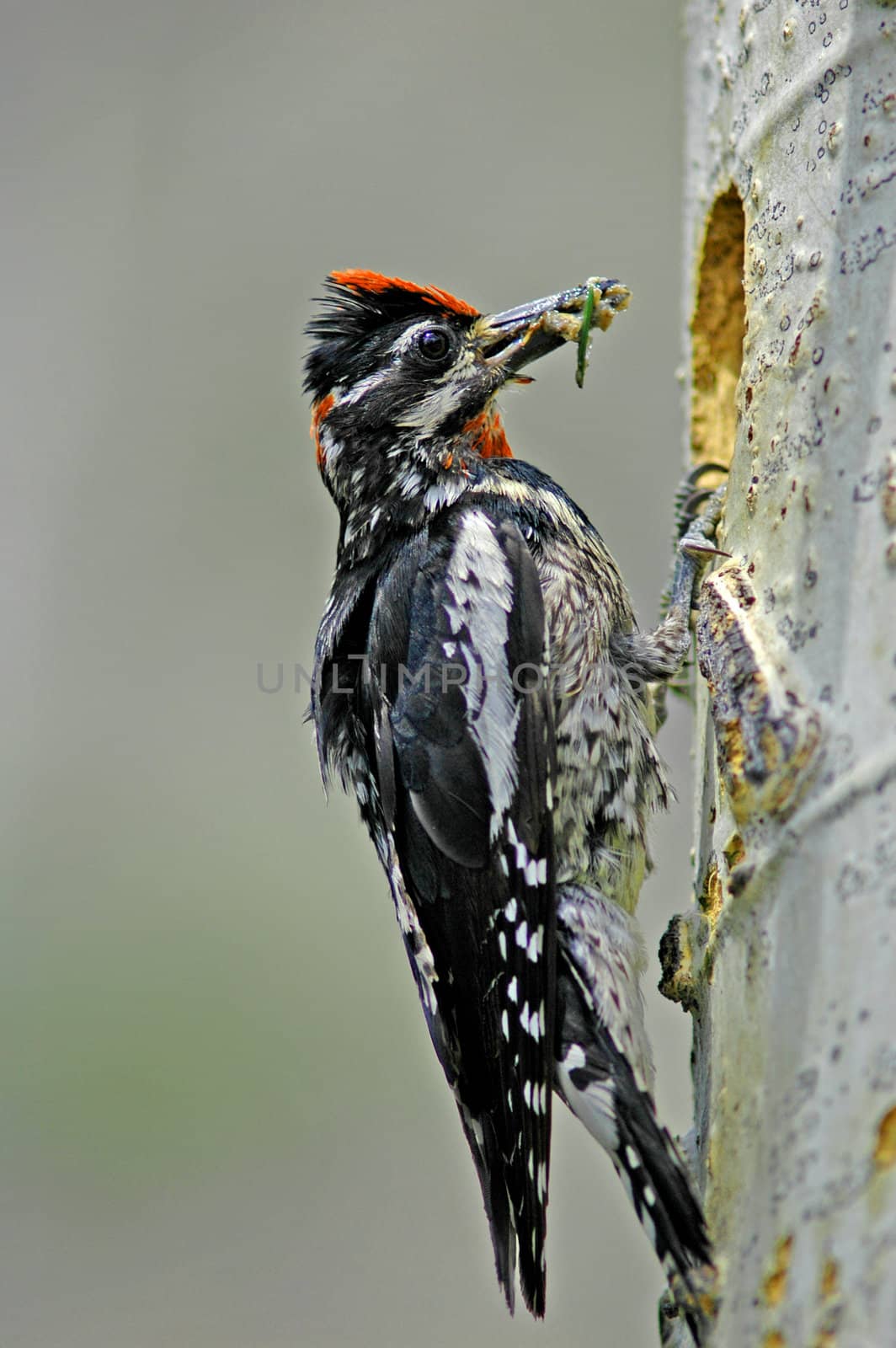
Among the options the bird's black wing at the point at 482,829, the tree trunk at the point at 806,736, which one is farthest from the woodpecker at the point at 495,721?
the tree trunk at the point at 806,736

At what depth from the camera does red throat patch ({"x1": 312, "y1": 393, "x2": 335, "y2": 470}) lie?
2578 millimetres

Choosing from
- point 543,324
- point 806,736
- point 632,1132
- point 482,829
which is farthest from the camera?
point 543,324

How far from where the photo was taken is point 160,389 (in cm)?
485

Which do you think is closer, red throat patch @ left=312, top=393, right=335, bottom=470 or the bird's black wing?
the bird's black wing

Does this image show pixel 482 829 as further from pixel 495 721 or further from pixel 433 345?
pixel 433 345

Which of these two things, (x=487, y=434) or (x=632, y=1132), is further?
(x=487, y=434)

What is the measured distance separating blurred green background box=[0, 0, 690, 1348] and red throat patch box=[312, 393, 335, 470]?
1708 millimetres

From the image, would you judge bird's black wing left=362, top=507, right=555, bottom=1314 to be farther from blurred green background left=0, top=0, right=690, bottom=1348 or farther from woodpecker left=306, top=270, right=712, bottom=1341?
blurred green background left=0, top=0, right=690, bottom=1348

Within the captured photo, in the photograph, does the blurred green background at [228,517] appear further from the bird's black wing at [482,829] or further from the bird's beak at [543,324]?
the bird's black wing at [482,829]

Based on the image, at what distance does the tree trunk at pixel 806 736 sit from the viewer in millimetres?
1166

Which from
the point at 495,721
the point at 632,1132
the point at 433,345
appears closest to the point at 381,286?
the point at 433,345

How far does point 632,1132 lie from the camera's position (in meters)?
1.77

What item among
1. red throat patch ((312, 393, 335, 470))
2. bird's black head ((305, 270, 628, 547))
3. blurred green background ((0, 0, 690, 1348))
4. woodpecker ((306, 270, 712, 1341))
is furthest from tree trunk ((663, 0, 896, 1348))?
blurred green background ((0, 0, 690, 1348))

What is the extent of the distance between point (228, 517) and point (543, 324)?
2561 mm
